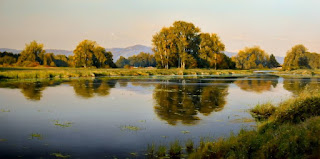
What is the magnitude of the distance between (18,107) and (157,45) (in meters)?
75.5

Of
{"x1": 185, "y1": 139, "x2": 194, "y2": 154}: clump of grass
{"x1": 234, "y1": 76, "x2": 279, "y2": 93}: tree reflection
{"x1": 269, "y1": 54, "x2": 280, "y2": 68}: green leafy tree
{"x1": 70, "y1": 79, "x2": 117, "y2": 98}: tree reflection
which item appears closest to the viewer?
{"x1": 185, "y1": 139, "x2": 194, "y2": 154}: clump of grass

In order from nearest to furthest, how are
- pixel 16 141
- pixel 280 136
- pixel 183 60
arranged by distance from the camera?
pixel 280 136
pixel 16 141
pixel 183 60

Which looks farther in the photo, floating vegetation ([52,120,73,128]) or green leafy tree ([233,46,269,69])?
green leafy tree ([233,46,269,69])

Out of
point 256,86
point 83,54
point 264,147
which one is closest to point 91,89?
point 256,86

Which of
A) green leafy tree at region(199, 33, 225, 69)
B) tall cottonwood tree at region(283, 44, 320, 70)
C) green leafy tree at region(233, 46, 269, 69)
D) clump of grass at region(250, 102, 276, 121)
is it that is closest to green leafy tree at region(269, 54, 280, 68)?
green leafy tree at region(233, 46, 269, 69)

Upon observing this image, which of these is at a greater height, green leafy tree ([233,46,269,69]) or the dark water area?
green leafy tree ([233,46,269,69])

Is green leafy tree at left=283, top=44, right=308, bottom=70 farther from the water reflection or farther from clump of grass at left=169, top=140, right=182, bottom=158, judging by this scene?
clump of grass at left=169, top=140, right=182, bottom=158

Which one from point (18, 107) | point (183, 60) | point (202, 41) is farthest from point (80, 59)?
point (18, 107)

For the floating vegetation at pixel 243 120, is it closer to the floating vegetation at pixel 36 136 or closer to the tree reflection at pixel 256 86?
the floating vegetation at pixel 36 136

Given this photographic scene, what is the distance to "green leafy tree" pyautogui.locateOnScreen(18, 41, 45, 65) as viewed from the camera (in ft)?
324

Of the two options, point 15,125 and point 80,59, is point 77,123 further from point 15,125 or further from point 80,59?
point 80,59

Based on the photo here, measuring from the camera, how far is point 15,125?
1185 centimetres

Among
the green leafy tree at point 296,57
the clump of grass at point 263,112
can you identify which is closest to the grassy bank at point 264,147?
the clump of grass at point 263,112

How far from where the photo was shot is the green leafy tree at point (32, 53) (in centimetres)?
9869
